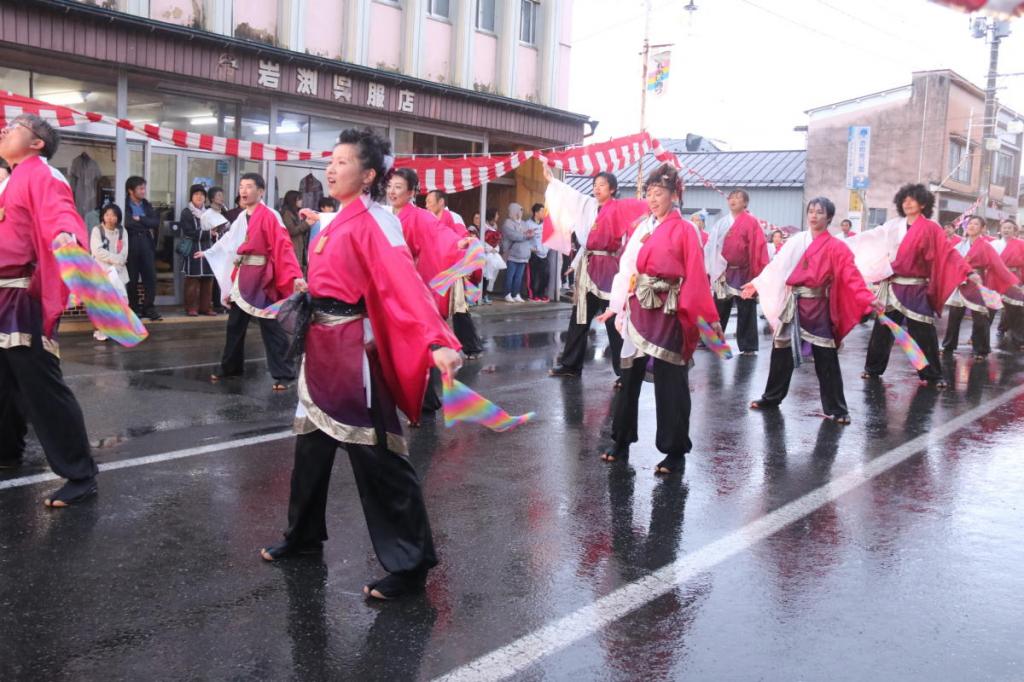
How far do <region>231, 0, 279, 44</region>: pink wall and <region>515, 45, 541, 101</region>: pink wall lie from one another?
227 inches

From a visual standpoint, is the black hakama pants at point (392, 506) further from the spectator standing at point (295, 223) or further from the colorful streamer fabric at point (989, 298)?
the colorful streamer fabric at point (989, 298)

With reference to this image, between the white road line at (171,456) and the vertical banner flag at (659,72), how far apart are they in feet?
49.6

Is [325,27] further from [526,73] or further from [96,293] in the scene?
[96,293]

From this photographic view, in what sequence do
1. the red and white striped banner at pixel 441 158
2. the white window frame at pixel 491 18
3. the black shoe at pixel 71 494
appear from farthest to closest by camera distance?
the white window frame at pixel 491 18
the red and white striped banner at pixel 441 158
the black shoe at pixel 71 494

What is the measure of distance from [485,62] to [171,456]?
46.7ft

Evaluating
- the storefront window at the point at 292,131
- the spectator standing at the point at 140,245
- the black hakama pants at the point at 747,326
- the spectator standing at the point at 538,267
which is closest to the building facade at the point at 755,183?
the spectator standing at the point at 538,267

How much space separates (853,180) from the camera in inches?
1162

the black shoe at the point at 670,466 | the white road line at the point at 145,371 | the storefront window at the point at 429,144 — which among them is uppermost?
the storefront window at the point at 429,144

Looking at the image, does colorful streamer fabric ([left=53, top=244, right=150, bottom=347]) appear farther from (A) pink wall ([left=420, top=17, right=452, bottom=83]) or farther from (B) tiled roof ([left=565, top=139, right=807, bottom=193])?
(B) tiled roof ([left=565, top=139, right=807, bottom=193])

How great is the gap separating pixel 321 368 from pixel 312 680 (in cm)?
124

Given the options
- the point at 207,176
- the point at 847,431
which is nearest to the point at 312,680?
the point at 847,431

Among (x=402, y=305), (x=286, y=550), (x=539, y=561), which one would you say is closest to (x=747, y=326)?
(x=539, y=561)

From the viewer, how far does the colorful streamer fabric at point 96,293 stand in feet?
15.0

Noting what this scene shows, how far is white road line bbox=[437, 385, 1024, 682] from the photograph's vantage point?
3.28 m
